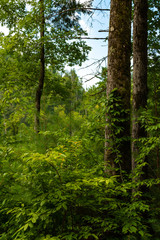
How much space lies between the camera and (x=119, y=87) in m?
3.62

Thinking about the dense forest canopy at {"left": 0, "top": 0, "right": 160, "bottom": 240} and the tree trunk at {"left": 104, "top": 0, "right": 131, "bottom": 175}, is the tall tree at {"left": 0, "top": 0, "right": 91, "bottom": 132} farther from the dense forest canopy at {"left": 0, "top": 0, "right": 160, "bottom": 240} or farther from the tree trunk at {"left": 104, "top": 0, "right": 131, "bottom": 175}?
the tree trunk at {"left": 104, "top": 0, "right": 131, "bottom": 175}

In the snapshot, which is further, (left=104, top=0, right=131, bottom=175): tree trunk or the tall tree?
the tall tree

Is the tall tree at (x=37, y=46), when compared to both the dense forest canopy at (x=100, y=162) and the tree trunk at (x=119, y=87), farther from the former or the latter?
the tree trunk at (x=119, y=87)

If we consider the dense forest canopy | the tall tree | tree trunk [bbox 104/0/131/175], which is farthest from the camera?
the tall tree

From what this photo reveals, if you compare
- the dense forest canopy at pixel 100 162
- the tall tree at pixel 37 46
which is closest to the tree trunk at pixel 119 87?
the dense forest canopy at pixel 100 162

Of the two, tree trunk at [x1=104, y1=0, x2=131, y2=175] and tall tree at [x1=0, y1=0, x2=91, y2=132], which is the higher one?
tall tree at [x1=0, y1=0, x2=91, y2=132]

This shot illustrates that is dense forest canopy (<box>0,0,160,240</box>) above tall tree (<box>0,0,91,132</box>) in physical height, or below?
below

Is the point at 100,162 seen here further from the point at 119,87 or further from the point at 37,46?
the point at 37,46

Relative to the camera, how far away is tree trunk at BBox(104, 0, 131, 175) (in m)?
3.38

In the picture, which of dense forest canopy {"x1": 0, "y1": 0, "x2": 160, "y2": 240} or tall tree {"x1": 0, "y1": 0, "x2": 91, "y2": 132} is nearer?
dense forest canopy {"x1": 0, "y1": 0, "x2": 160, "y2": 240}

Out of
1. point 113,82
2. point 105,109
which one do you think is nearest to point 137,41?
point 113,82

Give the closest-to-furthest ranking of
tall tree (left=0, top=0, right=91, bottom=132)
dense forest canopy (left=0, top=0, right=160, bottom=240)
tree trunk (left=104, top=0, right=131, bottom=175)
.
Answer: dense forest canopy (left=0, top=0, right=160, bottom=240) → tree trunk (left=104, top=0, right=131, bottom=175) → tall tree (left=0, top=0, right=91, bottom=132)

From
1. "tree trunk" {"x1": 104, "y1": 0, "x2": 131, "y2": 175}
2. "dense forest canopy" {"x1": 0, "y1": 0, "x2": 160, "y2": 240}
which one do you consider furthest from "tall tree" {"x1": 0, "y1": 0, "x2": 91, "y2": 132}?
"tree trunk" {"x1": 104, "y1": 0, "x2": 131, "y2": 175}

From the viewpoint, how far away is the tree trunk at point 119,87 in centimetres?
338
